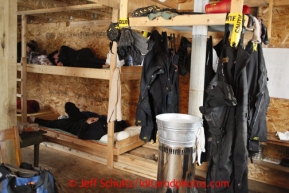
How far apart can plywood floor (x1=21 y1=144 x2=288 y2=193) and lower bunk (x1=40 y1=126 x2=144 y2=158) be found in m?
0.14

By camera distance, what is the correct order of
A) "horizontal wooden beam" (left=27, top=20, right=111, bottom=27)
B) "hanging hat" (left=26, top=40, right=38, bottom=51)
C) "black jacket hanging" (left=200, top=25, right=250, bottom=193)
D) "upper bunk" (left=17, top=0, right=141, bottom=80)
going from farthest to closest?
"hanging hat" (left=26, top=40, right=38, bottom=51)
"horizontal wooden beam" (left=27, top=20, right=111, bottom=27)
"upper bunk" (left=17, top=0, right=141, bottom=80)
"black jacket hanging" (left=200, top=25, right=250, bottom=193)

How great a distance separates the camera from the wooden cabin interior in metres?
2.10

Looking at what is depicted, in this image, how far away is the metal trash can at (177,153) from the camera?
1680 mm

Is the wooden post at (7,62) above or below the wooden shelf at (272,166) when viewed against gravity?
above

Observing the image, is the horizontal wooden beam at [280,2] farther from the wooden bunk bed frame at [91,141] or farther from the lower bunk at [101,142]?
the lower bunk at [101,142]

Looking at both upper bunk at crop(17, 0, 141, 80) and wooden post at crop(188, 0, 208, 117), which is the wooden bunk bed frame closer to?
upper bunk at crop(17, 0, 141, 80)

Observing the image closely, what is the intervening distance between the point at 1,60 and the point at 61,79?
3.22m

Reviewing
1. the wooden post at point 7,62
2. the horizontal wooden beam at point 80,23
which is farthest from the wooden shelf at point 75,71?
the wooden post at point 7,62

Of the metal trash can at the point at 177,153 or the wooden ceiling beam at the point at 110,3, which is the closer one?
the metal trash can at the point at 177,153

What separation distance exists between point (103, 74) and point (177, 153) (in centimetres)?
220

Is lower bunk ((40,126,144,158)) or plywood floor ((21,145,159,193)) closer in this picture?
plywood floor ((21,145,159,193))

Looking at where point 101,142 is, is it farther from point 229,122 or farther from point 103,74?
point 229,122

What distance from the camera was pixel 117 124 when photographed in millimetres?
4211

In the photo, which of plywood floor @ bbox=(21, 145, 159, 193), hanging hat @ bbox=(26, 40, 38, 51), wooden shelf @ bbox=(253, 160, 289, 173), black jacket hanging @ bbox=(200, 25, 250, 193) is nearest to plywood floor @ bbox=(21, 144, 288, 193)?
plywood floor @ bbox=(21, 145, 159, 193)
